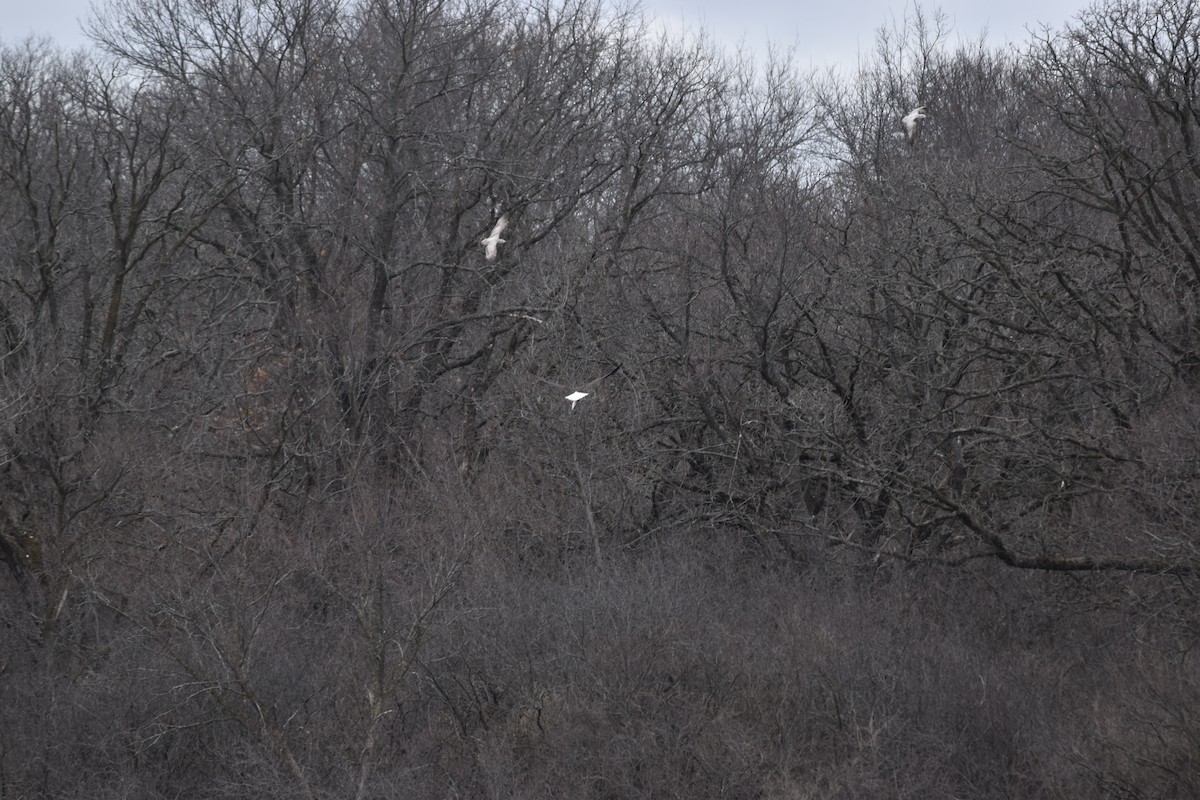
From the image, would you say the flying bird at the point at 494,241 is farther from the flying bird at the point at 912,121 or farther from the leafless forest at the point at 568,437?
the flying bird at the point at 912,121

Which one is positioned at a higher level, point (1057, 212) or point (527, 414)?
point (1057, 212)

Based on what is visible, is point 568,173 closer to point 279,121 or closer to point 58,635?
point 279,121

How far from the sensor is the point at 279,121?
14320 mm

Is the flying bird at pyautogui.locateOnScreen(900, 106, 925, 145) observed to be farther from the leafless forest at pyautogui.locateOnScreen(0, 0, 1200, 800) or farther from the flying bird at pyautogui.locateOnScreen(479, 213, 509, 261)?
the flying bird at pyautogui.locateOnScreen(479, 213, 509, 261)

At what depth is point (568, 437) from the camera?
1259 centimetres

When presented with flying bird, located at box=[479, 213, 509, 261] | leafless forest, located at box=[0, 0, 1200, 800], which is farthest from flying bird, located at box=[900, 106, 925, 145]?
flying bird, located at box=[479, 213, 509, 261]

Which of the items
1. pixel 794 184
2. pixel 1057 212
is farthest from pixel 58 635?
pixel 1057 212

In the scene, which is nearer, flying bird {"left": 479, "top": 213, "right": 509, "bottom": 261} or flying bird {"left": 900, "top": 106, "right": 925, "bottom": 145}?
flying bird {"left": 479, "top": 213, "right": 509, "bottom": 261}

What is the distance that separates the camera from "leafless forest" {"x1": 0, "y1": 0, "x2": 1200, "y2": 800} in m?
8.24

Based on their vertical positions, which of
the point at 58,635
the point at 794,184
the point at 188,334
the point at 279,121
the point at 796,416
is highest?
the point at 279,121

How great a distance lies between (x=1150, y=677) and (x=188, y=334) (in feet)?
30.8

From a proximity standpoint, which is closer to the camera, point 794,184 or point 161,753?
point 161,753

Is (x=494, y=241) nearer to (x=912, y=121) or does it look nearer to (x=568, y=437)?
(x=568, y=437)

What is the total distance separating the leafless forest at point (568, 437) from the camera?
8.24 metres
